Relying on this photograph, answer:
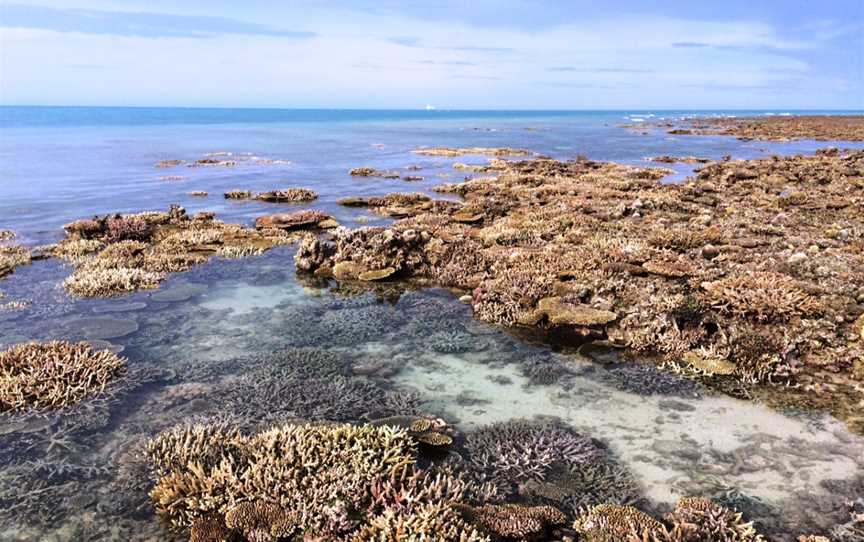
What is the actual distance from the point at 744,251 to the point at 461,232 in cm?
786

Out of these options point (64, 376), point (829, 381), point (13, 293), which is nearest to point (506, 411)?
point (829, 381)

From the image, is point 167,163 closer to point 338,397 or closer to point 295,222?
point 295,222

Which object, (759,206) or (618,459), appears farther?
(759,206)

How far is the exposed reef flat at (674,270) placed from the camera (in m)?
8.79

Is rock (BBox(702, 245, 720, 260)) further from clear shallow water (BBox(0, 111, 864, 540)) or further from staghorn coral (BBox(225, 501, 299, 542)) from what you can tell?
staghorn coral (BBox(225, 501, 299, 542))

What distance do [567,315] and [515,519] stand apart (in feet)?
17.9

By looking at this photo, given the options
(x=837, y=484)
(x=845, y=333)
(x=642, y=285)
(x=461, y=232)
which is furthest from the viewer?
(x=461, y=232)

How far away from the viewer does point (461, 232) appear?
57.3ft

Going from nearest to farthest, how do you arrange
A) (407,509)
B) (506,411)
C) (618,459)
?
(407,509) < (618,459) < (506,411)

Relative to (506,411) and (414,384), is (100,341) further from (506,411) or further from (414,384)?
(506,411)

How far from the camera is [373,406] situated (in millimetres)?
7539

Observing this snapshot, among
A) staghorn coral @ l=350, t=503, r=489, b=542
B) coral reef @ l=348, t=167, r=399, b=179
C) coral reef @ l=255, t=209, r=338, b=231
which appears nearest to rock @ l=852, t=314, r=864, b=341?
staghorn coral @ l=350, t=503, r=489, b=542

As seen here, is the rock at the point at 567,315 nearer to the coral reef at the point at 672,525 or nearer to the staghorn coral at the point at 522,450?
the staghorn coral at the point at 522,450

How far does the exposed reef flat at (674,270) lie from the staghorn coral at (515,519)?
4.22 metres
